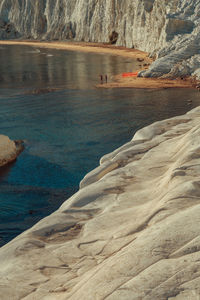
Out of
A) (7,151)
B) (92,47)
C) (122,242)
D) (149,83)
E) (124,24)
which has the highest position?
(124,24)

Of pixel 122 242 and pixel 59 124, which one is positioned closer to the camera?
pixel 122 242

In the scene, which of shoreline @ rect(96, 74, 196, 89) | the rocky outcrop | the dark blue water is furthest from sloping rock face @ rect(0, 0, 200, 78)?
the rocky outcrop

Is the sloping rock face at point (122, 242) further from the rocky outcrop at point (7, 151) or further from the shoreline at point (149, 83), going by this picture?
the shoreline at point (149, 83)

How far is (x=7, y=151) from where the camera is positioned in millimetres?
21656

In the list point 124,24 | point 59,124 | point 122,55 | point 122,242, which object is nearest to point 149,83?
point 59,124

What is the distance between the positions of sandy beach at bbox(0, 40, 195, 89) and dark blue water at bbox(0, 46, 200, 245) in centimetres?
190

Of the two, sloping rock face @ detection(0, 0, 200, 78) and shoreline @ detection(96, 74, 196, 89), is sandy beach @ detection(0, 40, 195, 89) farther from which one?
sloping rock face @ detection(0, 0, 200, 78)

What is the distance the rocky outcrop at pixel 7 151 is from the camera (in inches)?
834

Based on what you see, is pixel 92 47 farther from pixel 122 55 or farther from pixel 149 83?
pixel 149 83

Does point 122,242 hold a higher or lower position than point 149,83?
higher

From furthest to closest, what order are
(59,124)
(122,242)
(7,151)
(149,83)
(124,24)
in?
1. (124,24)
2. (149,83)
3. (59,124)
4. (7,151)
5. (122,242)

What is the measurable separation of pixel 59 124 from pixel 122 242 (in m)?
20.6

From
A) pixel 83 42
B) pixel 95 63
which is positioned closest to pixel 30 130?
pixel 95 63

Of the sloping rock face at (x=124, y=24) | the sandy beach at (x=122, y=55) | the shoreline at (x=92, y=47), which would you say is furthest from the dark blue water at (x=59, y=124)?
the shoreline at (x=92, y=47)
